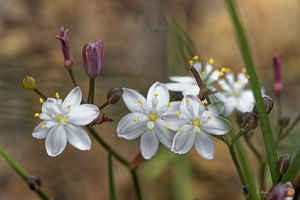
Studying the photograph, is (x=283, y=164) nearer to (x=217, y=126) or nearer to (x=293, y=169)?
(x=293, y=169)

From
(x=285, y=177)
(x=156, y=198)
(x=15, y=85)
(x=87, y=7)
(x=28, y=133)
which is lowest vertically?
(x=156, y=198)

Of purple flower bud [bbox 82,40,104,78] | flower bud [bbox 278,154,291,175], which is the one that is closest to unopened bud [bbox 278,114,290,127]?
flower bud [bbox 278,154,291,175]

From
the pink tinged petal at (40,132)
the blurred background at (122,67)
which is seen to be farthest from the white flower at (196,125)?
the blurred background at (122,67)

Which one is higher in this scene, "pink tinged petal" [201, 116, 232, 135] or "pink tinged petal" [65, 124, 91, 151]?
"pink tinged petal" [65, 124, 91, 151]

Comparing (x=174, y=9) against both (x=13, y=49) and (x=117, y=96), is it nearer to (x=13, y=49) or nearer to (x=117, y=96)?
(x=13, y=49)

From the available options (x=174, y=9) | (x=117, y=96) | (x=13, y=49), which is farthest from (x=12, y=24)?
(x=117, y=96)

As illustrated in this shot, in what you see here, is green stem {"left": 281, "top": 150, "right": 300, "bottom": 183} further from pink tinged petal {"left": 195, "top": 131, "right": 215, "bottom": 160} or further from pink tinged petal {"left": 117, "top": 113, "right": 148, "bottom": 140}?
pink tinged petal {"left": 117, "top": 113, "right": 148, "bottom": 140}

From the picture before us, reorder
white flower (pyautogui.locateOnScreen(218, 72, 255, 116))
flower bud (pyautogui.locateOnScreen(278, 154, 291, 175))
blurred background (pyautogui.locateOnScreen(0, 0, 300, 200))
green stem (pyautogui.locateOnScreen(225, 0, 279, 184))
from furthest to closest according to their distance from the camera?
blurred background (pyautogui.locateOnScreen(0, 0, 300, 200)) < white flower (pyautogui.locateOnScreen(218, 72, 255, 116)) < flower bud (pyautogui.locateOnScreen(278, 154, 291, 175)) < green stem (pyautogui.locateOnScreen(225, 0, 279, 184))
